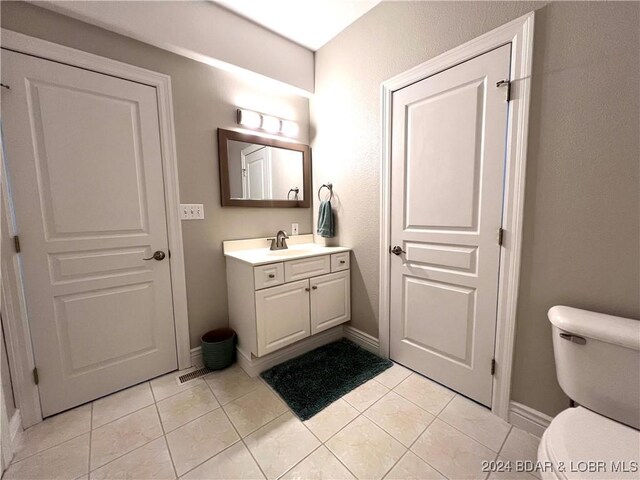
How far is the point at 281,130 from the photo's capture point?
224 centimetres

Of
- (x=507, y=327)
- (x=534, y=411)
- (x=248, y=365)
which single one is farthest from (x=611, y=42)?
(x=248, y=365)

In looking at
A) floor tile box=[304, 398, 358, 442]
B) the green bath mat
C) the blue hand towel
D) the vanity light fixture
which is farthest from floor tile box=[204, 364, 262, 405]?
the vanity light fixture

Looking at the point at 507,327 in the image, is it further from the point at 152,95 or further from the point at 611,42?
the point at 152,95

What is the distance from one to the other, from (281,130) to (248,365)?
72.9 inches

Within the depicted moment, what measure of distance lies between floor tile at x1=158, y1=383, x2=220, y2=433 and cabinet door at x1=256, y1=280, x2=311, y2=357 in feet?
1.30

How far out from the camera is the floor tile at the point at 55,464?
3.86 ft

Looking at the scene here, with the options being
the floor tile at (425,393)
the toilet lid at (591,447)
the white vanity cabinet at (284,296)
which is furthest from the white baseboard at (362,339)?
the toilet lid at (591,447)

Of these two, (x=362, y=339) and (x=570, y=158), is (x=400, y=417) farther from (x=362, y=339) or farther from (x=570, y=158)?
(x=570, y=158)

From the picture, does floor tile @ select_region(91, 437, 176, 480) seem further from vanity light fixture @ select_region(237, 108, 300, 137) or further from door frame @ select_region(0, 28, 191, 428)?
vanity light fixture @ select_region(237, 108, 300, 137)

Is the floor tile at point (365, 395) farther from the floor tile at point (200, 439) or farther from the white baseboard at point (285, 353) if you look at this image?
the floor tile at point (200, 439)

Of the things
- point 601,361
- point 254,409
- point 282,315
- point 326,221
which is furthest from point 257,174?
point 601,361

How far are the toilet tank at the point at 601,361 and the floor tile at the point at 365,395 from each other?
933 millimetres

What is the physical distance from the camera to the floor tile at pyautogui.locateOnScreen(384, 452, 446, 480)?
1.15 m

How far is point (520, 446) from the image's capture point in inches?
51.0
